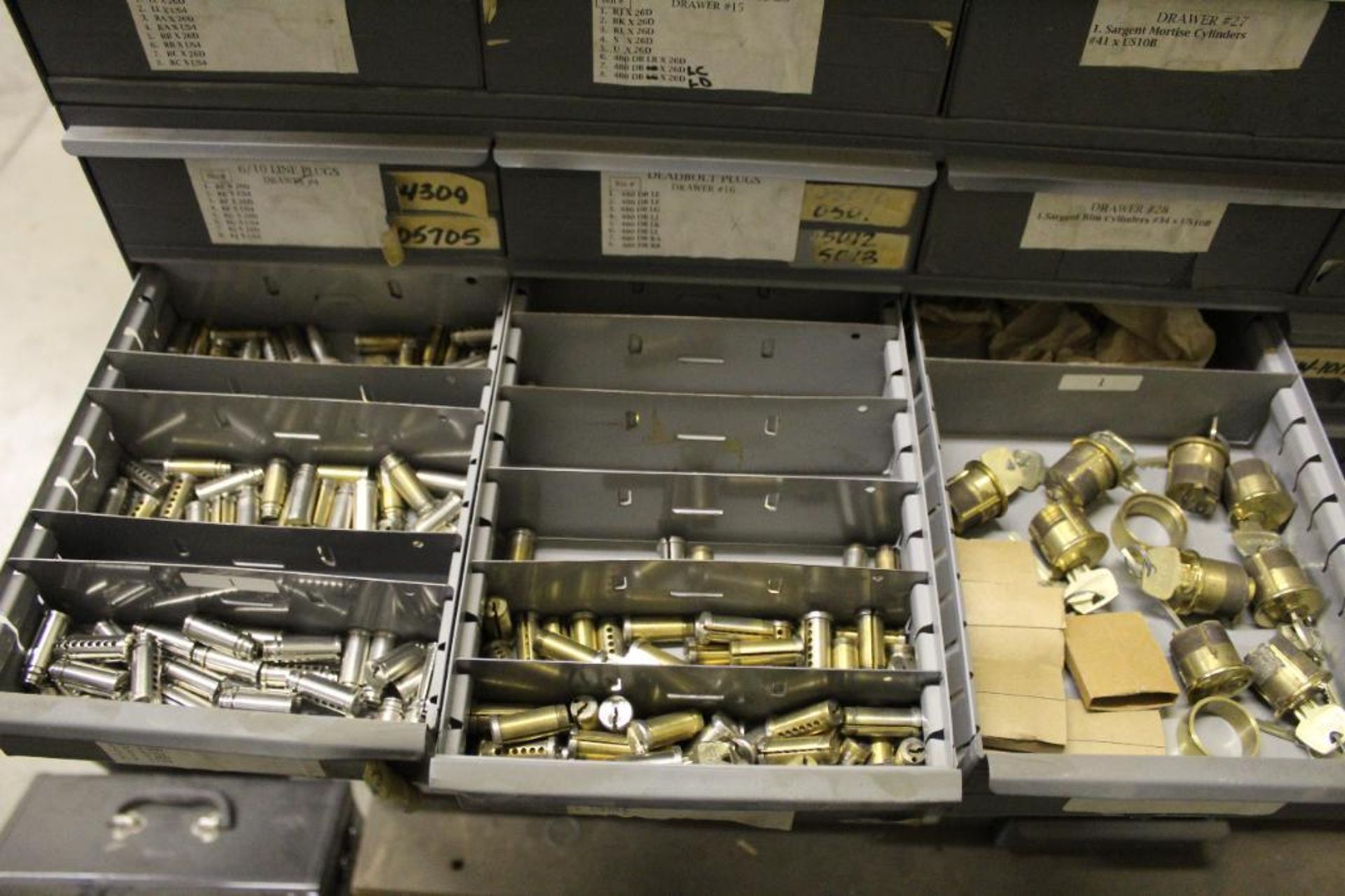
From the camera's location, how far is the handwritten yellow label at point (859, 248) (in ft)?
4.72

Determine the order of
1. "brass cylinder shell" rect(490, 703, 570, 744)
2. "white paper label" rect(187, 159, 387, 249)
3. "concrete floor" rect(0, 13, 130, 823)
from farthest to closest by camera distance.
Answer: "concrete floor" rect(0, 13, 130, 823), "white paper label" rect(187, 159, 387, 249), "brass cylinder shell" rect(490, 703, 570, 744)

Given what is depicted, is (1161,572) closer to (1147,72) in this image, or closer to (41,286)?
(1147,72)

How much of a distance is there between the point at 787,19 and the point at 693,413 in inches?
21.8

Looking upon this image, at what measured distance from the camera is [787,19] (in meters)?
1.20

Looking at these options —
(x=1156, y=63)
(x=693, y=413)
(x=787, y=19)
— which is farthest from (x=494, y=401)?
(x=1156, y=63)

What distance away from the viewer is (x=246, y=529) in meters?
1.34

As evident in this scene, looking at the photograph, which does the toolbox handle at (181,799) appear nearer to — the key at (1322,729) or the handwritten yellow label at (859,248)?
the handwritten yellow label at (859,248)

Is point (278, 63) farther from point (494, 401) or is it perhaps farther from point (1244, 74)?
point (1244, 74)

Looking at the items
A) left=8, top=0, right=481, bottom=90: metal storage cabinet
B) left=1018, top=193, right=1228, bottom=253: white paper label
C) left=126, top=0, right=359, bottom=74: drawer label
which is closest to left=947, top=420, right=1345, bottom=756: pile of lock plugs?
left=1018, top=193, right=1228, bottom=253: white paper label

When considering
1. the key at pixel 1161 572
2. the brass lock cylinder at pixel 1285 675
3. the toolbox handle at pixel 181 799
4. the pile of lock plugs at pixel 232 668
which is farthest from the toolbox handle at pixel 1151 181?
the toolbox handle at pixel 181 799

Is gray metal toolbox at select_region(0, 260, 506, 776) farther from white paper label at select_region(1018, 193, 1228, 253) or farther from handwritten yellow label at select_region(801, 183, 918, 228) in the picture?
white paper label at select_region(1018, 193, 1228, 253)

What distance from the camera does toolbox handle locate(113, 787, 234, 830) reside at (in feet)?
5.10

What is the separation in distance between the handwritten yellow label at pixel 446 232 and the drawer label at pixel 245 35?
24cm

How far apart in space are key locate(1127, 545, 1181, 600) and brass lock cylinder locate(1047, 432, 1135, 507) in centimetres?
13
